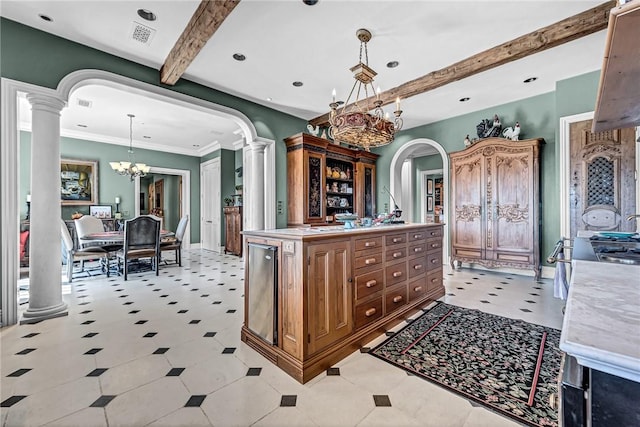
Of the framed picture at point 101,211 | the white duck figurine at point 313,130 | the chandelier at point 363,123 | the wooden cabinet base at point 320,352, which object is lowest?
the wooden cabinet base at point 320,352

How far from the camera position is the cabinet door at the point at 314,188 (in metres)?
5.14

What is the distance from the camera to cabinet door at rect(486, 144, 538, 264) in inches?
169

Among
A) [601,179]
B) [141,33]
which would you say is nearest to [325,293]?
[141,33]

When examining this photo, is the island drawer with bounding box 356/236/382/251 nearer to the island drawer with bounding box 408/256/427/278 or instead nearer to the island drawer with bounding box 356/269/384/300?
the island drawer with bounding box 356/269/384/300

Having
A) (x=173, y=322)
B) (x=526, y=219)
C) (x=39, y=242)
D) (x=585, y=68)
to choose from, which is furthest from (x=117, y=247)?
(x=585, y=68)

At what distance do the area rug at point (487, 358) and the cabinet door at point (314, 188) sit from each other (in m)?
2.83

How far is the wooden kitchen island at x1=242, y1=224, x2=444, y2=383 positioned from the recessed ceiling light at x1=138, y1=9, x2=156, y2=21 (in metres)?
2.33

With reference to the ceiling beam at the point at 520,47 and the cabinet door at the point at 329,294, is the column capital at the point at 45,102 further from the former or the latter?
the ceiling beam at the point at 520,47

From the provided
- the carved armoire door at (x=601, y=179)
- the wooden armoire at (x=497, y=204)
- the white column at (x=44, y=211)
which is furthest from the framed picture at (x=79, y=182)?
the carved armoire door at (x=601, y=179)

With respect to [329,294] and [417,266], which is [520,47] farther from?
[329,294]

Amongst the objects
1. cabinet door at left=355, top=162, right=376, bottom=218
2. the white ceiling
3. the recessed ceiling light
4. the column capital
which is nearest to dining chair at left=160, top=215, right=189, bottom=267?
the white ceiling

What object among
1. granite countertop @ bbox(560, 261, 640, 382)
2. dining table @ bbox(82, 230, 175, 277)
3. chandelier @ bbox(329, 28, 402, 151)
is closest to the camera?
granite countertop @ bbox(560, 261, 640, 382)

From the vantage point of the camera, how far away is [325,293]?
209 cm

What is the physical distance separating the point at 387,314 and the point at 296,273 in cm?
121
